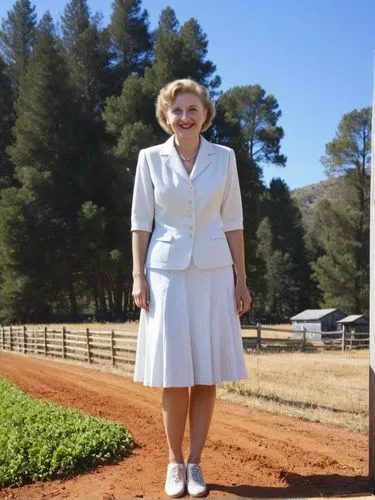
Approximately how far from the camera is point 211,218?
346 cm

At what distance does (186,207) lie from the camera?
3.39 metres

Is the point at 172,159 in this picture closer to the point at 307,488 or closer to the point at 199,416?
the point at 199,416

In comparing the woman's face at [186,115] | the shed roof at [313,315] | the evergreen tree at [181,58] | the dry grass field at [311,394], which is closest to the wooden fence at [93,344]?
the dry grass field at [311,394]

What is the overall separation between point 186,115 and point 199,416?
5.51 feet

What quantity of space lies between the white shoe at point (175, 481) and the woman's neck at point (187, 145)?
174 centimetres

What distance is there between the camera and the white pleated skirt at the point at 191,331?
3283 mm

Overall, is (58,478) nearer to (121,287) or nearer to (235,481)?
(235,481)

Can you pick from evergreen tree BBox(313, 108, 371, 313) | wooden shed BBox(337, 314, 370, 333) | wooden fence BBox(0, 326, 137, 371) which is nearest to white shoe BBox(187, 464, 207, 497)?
wooden fence BBox(0, 326, 137, 371)

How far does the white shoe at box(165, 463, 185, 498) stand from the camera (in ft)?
10.5

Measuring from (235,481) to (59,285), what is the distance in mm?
34196

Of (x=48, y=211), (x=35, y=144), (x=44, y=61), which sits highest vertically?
(x=44, y=61)

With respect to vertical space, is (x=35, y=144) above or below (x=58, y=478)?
above

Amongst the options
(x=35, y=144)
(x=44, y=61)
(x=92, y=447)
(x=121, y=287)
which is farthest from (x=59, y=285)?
(x=92, y=447)

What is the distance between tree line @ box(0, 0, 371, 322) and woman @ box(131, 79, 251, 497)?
27432 millimetres
